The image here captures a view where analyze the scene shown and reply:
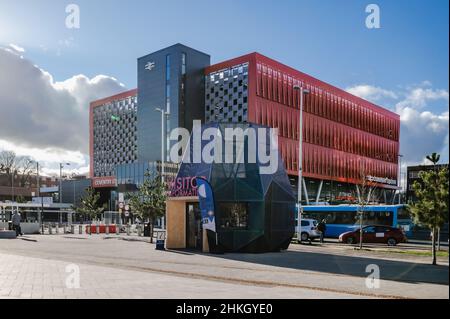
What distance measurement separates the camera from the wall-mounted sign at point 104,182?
8846 cm

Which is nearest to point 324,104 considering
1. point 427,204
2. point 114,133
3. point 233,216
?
point 114,133

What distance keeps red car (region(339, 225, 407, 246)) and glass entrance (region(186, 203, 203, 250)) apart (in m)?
12.1

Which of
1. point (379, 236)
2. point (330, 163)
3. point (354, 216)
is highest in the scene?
point (330, 163)

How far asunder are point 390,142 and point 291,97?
71.7 feet

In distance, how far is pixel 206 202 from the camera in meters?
22.0

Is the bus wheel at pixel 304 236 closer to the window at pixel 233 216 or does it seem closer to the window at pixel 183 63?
the window at pixel 233 216

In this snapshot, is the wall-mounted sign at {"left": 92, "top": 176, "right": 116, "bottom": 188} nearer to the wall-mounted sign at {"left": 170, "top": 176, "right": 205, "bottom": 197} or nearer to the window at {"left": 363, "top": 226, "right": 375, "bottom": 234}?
the window at {"left": 363, "top": 226, "right": 375, "bottom": 234}

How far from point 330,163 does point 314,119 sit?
9.44 m

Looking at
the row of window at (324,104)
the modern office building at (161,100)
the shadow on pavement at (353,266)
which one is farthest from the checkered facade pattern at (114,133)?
the shadow on pavement at (353,266)

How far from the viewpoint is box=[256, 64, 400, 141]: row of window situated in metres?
69.4

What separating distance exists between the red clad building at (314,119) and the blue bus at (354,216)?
92.1 ft

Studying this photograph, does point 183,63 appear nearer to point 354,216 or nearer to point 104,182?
point 104,182

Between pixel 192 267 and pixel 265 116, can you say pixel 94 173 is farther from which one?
pixel 192 267
